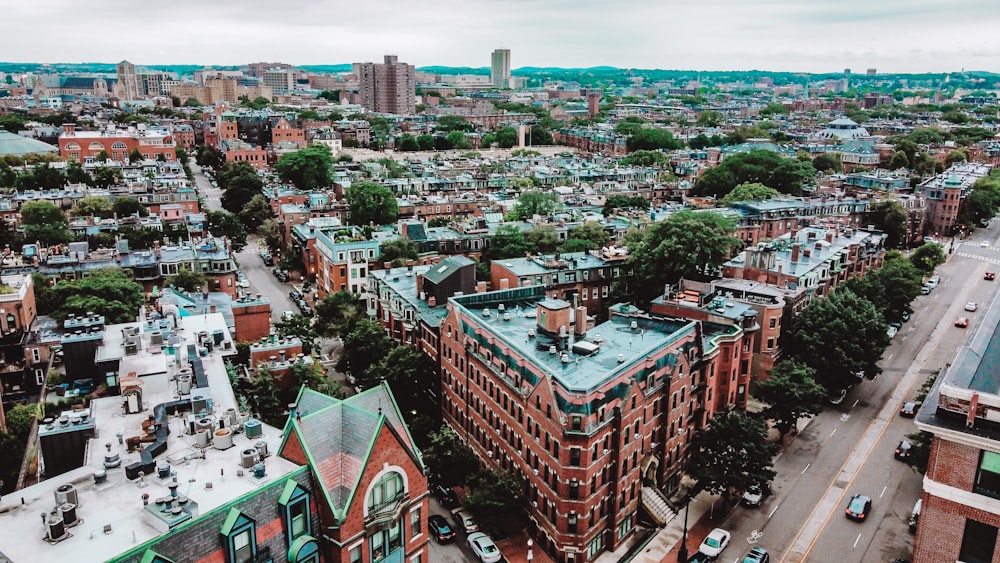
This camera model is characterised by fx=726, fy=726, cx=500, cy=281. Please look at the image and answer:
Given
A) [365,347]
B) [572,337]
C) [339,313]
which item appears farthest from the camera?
[339,313]

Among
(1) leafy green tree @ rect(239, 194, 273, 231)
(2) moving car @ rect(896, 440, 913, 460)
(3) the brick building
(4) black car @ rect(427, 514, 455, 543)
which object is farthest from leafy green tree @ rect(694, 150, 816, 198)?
(3) the brick building

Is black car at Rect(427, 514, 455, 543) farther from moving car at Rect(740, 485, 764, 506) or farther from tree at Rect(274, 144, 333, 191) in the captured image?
tree at Rect(274, 144, 333, 191)

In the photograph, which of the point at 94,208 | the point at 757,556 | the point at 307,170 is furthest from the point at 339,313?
the point at 307,170

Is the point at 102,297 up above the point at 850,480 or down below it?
above

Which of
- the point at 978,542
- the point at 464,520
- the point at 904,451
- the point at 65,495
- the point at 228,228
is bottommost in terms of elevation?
the point at 464,520

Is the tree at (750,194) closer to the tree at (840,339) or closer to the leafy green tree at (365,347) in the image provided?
the tree at (840,339)

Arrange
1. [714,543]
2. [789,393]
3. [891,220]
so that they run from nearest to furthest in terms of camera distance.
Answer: [714,543] → [789,393] → [891,220]

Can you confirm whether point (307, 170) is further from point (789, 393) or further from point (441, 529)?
point (789, 393)
